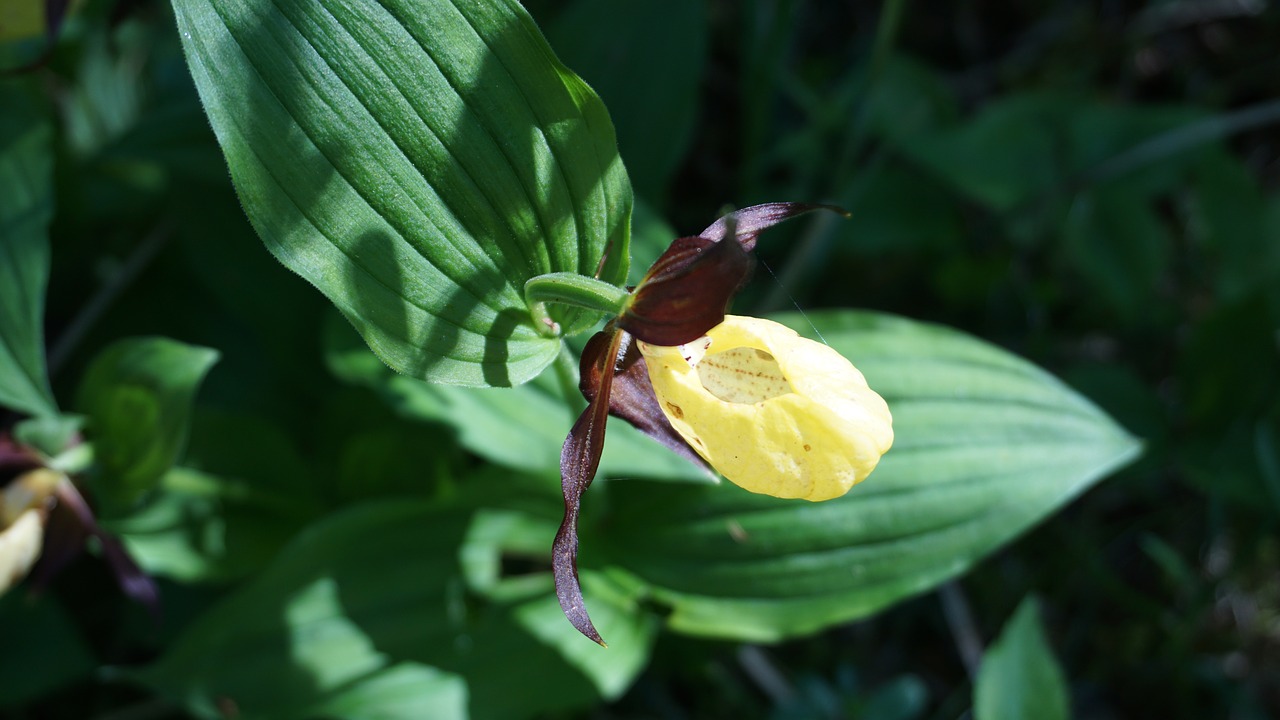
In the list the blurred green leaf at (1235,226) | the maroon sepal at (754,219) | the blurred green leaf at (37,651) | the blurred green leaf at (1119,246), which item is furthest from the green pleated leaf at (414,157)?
the blurred green leaf at (1235,226)

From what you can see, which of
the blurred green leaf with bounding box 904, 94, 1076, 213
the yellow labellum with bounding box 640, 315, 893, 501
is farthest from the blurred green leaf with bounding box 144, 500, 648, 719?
the blurred green leaf with bounding box 904, 94, 1076, 213

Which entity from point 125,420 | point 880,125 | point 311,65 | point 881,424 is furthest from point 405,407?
point 880,125

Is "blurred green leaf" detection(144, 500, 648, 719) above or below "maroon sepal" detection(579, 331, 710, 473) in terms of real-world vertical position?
below

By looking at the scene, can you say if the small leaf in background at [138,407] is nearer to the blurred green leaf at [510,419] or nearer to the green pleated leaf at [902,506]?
the blurred green leaf at [510,419]

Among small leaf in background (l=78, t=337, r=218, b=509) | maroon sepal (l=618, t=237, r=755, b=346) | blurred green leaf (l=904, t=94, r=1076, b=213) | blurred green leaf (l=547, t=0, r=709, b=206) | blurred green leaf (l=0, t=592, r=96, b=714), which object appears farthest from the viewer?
blurred green leaf (l=904, t=94, r=1076, b=213)

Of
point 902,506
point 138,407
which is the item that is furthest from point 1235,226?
point 138,407

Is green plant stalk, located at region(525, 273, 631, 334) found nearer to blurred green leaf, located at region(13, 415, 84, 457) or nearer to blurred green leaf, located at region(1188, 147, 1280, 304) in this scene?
blurred green leaf, located at region(13, 415, 84, 457)
